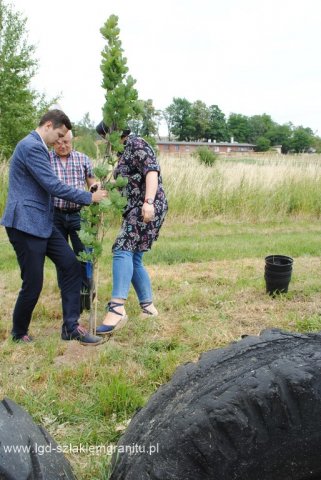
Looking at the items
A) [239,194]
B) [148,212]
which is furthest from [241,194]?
[148,212]

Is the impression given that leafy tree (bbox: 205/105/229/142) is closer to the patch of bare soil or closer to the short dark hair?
the short dark hair

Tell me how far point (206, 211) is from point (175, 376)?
903 cm

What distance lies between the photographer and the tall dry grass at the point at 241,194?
10693 millimetres

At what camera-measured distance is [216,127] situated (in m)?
103

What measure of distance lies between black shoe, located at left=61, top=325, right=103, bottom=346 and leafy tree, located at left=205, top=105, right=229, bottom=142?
10086 cm

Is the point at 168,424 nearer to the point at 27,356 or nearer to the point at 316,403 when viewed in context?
the point at 316,403

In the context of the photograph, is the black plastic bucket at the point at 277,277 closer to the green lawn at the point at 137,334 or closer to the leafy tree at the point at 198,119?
the green lawn at the point at 137,334

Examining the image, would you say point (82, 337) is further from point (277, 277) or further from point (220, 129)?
point (220, 129)

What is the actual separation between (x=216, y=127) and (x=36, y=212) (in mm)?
103169

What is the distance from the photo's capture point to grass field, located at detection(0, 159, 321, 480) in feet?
8.87

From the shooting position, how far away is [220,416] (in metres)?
1.52

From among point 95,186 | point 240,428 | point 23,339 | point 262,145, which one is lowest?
point 23,339

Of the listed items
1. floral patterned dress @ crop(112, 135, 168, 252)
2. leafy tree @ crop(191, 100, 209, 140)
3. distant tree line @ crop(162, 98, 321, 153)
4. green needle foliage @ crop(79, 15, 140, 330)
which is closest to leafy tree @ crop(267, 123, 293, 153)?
distant tree line @ crop(162, 98, 321, 153)

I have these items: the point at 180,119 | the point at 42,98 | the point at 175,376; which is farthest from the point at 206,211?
the point at 180,119
